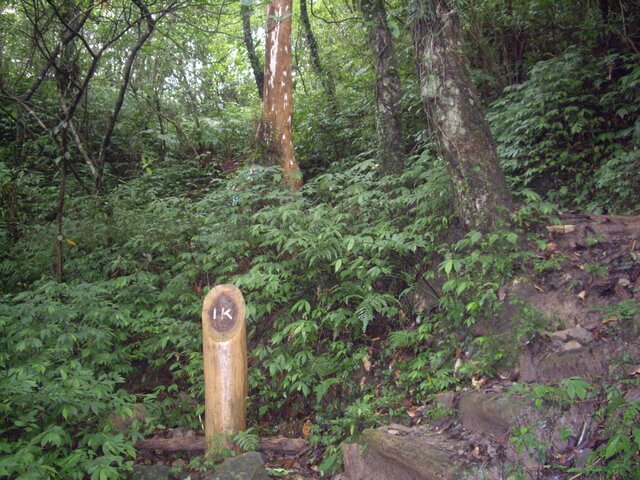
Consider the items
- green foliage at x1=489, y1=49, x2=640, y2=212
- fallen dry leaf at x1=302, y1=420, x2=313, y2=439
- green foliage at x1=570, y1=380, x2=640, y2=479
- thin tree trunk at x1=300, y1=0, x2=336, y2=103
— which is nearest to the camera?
green foliage at x1=570, y1=380, x2=640, y2=479

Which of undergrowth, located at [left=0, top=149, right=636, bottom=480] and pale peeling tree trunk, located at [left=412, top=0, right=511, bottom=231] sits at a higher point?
pale peeling tree trunk, located at [left=412, top=0, right=511, bottom=231]

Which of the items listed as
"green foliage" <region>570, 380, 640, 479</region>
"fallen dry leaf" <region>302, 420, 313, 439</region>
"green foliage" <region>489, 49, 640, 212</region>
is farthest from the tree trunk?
"green foliage" <region>570, 380, 640, 479</region>

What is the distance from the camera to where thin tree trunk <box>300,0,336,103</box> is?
38.3ft

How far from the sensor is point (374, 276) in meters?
4.92

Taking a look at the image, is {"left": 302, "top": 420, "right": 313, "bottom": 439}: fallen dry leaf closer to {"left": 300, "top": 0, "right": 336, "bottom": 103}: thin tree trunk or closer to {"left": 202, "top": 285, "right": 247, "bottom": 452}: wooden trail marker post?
{"left": 202, "top": 285, "right": 247, "bottom": 452}: wooden trail marker post

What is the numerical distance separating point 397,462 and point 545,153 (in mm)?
5271

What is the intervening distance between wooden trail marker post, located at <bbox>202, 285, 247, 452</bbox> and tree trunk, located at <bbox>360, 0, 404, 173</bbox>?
3.48m

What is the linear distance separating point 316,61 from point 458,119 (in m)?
8.35

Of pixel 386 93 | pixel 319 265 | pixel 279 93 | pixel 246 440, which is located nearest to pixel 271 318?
pixel 319 265

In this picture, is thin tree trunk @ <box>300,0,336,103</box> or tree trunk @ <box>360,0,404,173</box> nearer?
tree trunk @ <box>360,0,404,173</box>

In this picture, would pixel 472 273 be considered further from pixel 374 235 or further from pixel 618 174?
pixel 618 174

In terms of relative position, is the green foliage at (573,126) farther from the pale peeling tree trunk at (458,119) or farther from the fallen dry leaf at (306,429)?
the fallen dry leaf at (306,429)

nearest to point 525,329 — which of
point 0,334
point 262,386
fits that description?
point 262,386

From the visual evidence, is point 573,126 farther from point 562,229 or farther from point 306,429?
point 306,429
